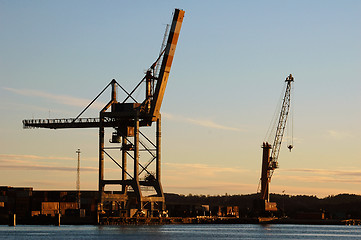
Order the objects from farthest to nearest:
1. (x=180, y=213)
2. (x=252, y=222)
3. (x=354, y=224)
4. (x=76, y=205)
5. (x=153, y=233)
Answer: (x=354, y=224) < (x=252, y=222) < (x=180, y=213) < (x=76, y=205) < (x=153, y=233)

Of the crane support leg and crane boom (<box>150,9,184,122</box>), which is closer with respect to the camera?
crane boom (<box>150,9,184,122</box>)

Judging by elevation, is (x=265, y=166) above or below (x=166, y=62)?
below

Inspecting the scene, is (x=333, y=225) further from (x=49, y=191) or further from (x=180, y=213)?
(x=49, y=191)

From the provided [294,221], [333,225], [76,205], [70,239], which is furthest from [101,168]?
[333,225]

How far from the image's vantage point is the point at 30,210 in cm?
14725

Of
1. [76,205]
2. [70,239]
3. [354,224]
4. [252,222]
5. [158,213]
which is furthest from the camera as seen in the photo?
[354,224]

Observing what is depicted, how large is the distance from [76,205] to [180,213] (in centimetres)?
2530

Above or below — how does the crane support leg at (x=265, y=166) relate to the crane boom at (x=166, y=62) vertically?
below

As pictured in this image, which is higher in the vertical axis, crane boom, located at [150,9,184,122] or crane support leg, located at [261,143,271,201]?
crane boom, located at [150,9,184,122]

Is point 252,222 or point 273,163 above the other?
point 273,163

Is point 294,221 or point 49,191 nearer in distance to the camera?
point 49,191

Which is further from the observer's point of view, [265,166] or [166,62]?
[265,166]

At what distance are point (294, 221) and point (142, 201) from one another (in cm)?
6435

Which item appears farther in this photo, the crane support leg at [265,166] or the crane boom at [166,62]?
the crane support leg at [265,166]
